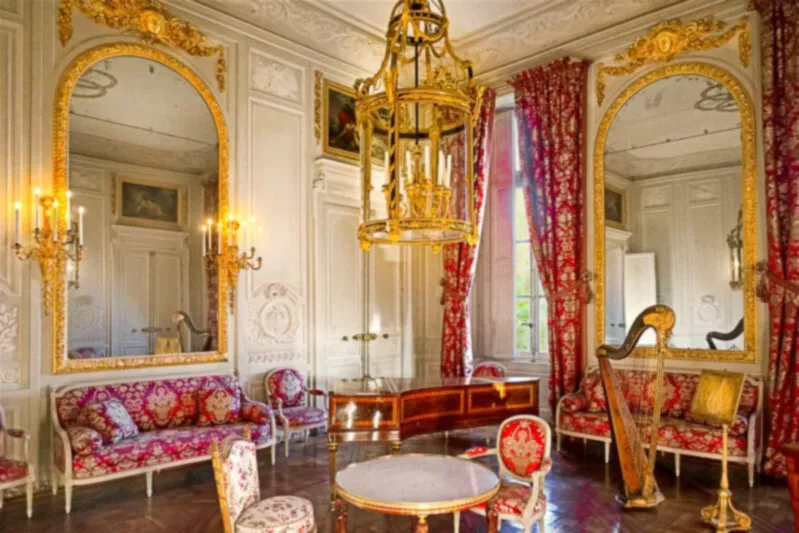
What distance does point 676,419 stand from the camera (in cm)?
531

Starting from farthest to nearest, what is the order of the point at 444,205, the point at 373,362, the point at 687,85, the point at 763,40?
the point at 373,362, the point at 687,85, the point at 763,40, the point at 444,205

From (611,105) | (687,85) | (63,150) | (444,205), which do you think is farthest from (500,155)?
(63,150)

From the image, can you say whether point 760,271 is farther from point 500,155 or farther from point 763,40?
point 500,155

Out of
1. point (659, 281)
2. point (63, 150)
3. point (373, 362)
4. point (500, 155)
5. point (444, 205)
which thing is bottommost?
point (373, 362)

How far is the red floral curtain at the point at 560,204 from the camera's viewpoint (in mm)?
6344

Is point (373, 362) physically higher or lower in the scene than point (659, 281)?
lower

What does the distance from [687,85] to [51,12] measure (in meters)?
5.70

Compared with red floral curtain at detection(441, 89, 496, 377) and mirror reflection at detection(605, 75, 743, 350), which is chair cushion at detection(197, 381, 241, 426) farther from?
mirror reflection at detection(605, 75, 743, 350)

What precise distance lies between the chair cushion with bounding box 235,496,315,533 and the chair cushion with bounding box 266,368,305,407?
295 cm

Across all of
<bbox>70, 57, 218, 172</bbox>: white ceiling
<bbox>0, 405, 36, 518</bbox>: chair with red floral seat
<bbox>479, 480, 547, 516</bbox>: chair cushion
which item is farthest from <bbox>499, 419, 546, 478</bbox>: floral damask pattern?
<bbox>70, 57, 218, 172</bbox>: white ceiling

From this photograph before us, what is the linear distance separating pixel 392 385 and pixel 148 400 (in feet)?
6.91

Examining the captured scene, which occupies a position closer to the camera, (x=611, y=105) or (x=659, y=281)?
(x=659, y=281)

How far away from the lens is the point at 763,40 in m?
5.24

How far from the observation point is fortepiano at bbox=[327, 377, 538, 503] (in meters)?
4.21
